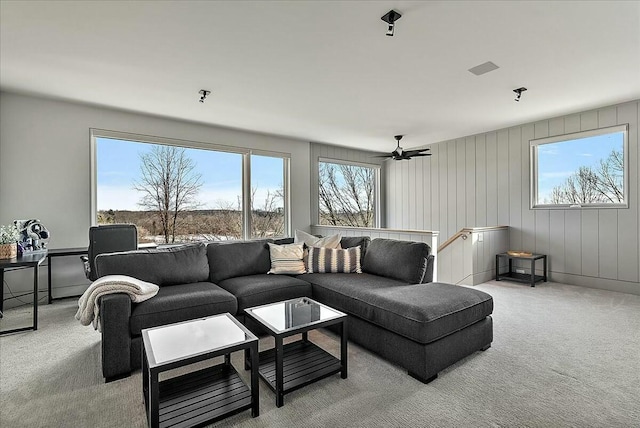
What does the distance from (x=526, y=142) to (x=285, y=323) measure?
5.26 m

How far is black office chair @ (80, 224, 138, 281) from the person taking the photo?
3.57 metres

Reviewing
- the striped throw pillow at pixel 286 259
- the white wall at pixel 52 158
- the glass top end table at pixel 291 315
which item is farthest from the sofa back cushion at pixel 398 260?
the white wall at pixel 52 158

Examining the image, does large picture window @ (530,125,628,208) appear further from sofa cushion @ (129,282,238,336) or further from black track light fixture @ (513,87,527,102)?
sofa cushion @ (129,282,238,336)

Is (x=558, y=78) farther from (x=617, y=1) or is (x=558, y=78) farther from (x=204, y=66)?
(x=204, y=66)

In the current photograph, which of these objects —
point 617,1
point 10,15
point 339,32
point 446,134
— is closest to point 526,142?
point 446,134

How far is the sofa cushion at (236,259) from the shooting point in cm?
327

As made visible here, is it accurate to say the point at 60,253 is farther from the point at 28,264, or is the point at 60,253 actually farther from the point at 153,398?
the point at 153,398

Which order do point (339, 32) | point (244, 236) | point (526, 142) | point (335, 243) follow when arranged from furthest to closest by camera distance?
1. point (244, 236)
2. point (526, 142)
3. point (335, 243)
4. point (339, 32)

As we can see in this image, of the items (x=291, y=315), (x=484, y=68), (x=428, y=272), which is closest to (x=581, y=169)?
(x=484, y=68)

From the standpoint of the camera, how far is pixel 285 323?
6.94ft

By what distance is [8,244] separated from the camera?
123 inches

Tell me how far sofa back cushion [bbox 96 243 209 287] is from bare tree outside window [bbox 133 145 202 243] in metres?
2.03

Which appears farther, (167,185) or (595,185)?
(167,185)

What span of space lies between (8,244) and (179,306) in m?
2.20
